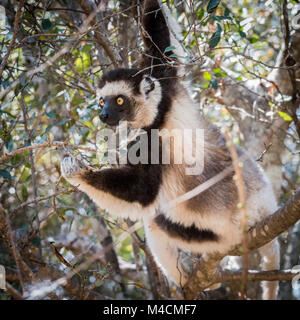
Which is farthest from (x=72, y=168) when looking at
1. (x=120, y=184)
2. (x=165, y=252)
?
(x=165, y=252)

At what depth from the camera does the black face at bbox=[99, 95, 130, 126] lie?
13.2ft

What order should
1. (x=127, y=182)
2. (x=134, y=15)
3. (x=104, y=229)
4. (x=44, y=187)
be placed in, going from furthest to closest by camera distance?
(x=104, y=229)
(x=44, y=187)
(x=134, y=15)
(x=127, y=182)

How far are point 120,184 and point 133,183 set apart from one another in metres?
0.13

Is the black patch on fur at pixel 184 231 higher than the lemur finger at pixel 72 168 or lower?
lower

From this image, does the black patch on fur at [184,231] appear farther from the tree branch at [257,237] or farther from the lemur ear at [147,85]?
the lemur ear at [147,85]

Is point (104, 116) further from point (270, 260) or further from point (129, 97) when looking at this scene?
point (270, 260)

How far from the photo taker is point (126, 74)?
158 inches

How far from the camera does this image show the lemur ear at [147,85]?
3.97 meters

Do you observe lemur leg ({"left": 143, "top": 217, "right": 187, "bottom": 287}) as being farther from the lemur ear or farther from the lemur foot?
the lemur ear

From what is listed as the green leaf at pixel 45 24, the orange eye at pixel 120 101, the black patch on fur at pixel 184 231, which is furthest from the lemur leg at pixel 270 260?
the green leaf at pixel 45 24

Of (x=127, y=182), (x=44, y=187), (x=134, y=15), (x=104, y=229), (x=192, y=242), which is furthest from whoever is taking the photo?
(x=104, y=229)
